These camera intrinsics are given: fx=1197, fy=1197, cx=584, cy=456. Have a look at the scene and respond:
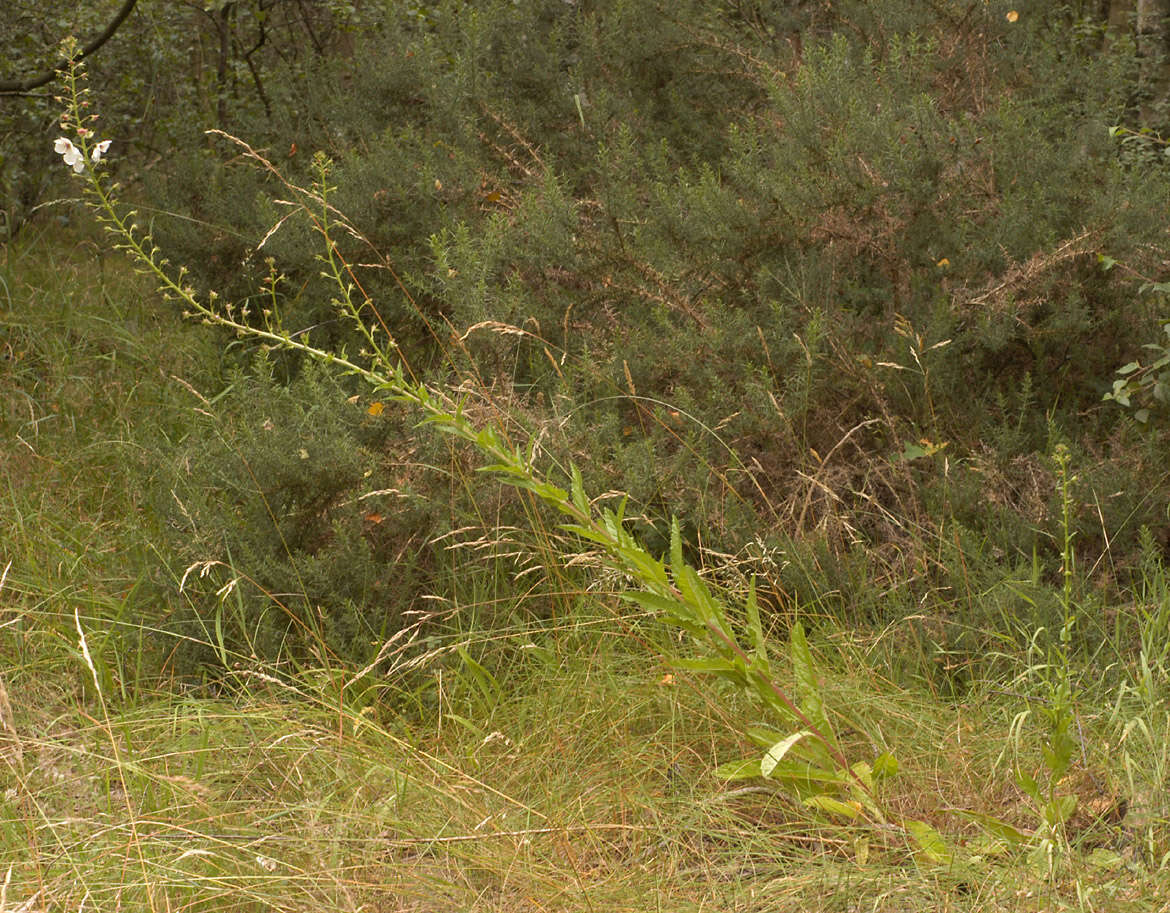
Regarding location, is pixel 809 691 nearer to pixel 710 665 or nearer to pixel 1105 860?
pixel 710 665

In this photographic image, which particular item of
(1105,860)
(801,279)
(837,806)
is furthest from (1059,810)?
(801,279)

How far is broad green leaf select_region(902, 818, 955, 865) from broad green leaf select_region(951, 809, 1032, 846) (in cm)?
5

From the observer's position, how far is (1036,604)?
2652 mm

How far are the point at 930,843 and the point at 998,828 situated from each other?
149 mm

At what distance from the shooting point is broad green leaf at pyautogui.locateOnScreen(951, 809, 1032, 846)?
6.47ft

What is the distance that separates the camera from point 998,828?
2.02 meters

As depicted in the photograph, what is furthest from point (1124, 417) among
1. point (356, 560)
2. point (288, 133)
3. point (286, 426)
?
point (288, 133)

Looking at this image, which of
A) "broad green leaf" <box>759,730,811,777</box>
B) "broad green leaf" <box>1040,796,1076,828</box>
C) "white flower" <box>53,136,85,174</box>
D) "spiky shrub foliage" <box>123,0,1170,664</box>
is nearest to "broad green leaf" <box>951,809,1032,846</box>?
"broad green leaf" <box>1040,796,1076,828</box>

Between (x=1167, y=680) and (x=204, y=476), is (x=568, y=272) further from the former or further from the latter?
(x=1167, y=680)

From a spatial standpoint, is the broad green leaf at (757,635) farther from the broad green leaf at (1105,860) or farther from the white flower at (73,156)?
the white flower at (73,156)

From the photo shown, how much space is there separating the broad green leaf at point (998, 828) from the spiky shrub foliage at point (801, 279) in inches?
36.6

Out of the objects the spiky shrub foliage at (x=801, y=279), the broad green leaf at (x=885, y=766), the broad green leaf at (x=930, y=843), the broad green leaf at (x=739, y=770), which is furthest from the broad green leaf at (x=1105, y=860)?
the spiky shrub foliage at (x=801, y=279)

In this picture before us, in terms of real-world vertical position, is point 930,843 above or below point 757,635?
below

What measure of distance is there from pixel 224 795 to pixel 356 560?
32.3 inches
